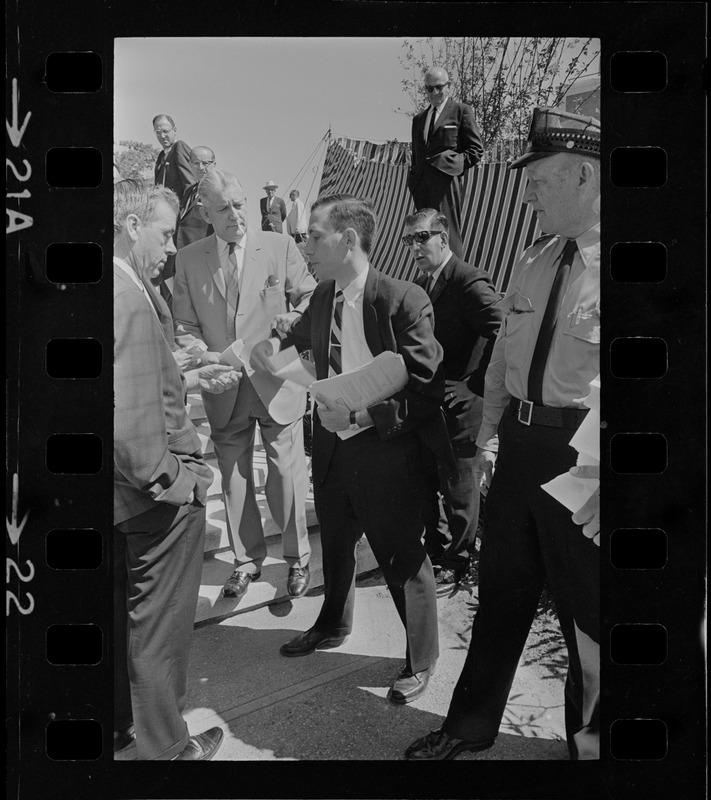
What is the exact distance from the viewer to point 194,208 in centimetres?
370

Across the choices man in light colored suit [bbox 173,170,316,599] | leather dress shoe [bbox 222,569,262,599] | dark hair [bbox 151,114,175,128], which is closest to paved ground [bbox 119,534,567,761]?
leather dress shoe [bbox 222,569,262,599]

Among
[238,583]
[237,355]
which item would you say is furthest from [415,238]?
[238,583]

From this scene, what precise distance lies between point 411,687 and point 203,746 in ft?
3.08

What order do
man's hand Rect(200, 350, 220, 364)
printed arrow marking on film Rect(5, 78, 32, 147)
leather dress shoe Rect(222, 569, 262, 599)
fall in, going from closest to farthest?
1. printed arrow marking on film Rect(5, 78, 32, 147)
2. man's hand Rect(200, 350, 220, 364)
3. leather dress shoe Rect(222, 569, 262, 599)

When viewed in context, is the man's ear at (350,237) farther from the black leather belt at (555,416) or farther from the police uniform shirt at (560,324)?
the black leather belt at (555,416)

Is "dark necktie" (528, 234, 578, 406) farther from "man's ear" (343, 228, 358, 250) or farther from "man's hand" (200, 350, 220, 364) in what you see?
"man's hand" (200, 350, 220, 364)

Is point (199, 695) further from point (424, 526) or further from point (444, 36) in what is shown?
point (444, 36)

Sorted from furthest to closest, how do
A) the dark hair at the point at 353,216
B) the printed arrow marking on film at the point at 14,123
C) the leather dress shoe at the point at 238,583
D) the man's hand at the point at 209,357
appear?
the leather dress shoe at the point at 238,583 → the man's hand at the point at 209,357 → the dark hair at the point at 353,216 → the printed arrow marking on film at the point at 14,123

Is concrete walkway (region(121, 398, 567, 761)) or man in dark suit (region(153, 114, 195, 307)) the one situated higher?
man in dark suit (region(153, 114, 195, 307))

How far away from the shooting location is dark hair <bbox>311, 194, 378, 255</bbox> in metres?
3.66

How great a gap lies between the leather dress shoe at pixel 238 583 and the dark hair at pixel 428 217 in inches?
67.6

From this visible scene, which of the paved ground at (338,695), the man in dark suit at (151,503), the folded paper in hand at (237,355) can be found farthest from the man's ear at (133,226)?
the paved ground at (338,695)

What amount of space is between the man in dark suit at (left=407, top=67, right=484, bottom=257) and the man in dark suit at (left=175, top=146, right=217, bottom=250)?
0.88 meters

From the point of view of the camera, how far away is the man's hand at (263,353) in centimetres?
380
